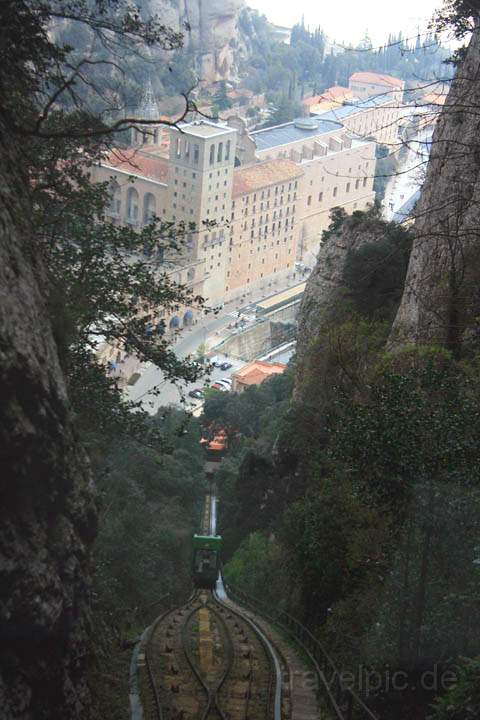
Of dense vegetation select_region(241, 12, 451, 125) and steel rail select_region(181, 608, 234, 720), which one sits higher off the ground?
dense vegetation select_region(241, 12, 451, 125)

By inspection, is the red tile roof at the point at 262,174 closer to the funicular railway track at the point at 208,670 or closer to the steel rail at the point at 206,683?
the funicular railway track at the point at 208,670

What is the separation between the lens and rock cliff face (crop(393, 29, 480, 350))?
31.4 ft

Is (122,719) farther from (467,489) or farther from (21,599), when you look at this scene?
(467,489)

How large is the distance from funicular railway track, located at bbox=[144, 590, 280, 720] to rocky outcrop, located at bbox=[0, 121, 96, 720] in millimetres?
1424

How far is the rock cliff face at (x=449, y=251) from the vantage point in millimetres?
9586

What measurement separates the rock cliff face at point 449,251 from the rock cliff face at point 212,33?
75.3m

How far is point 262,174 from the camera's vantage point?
61.0 metres

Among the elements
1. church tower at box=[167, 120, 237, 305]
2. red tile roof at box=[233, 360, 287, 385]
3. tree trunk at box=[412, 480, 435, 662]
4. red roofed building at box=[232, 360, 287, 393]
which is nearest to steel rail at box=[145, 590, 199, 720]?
tree trunk at box=[412, 480, 435, 662]

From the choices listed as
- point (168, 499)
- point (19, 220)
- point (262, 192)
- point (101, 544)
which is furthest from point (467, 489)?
point (262, 192)

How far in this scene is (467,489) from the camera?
19.9ft

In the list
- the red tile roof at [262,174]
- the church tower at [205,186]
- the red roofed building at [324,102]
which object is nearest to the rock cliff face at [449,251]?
the church tower at [205,186]

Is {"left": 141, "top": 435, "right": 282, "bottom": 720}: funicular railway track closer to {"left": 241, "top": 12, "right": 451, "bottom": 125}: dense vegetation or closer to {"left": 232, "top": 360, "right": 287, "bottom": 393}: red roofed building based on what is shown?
{"left": 232, "top": 360, "right": 287, "bottom": 393}: red roofed building

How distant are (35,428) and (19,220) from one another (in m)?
1.53

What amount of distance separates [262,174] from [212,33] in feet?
111
